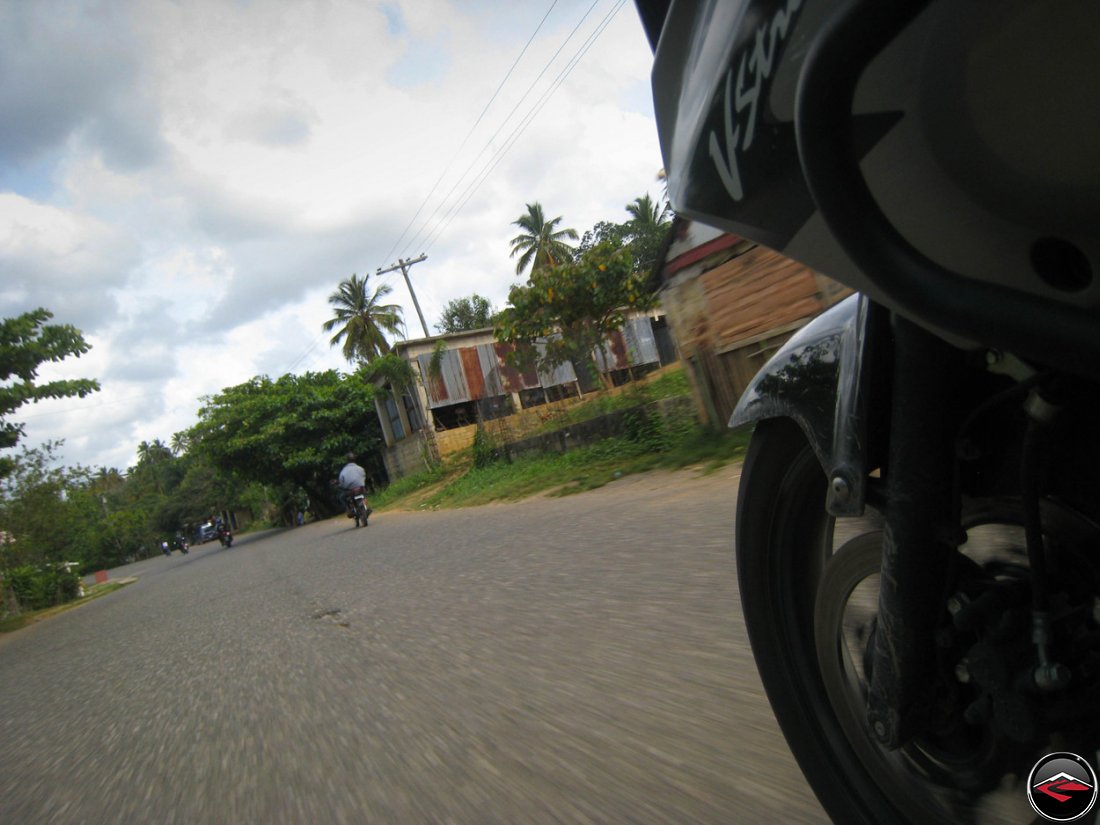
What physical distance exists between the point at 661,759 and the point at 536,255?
37.2 m

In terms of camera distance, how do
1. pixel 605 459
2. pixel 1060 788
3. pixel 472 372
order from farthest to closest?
pixel 472 372 → pixel 605 459 → pixel 1060 788

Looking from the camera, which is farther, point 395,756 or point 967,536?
point 395,756

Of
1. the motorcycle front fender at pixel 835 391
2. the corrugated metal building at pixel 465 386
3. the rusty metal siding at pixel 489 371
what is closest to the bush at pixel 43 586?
the corrugated metal building at pixel 465 386

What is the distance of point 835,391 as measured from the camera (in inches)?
53.0

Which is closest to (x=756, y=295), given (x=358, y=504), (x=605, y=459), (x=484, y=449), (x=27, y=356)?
(x=605, y=459)

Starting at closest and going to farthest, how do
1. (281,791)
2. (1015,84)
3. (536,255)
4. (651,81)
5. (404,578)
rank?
(1015,84), (651,81), (281,791), (404,578), (536,255)

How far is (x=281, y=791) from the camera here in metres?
2.42

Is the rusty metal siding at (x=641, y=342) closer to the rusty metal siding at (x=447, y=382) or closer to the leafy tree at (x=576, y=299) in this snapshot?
the rusty metal siding at (x=447, y=382)

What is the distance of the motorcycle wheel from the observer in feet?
4.37

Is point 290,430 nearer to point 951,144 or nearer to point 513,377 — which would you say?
point 513,377

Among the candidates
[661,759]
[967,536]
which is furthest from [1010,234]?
[661,759]

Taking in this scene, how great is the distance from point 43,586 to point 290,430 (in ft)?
30.2

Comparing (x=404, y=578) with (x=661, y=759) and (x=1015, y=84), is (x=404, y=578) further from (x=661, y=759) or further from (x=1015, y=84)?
(x=1015, y=84)

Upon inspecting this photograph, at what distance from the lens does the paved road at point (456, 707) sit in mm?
2000
